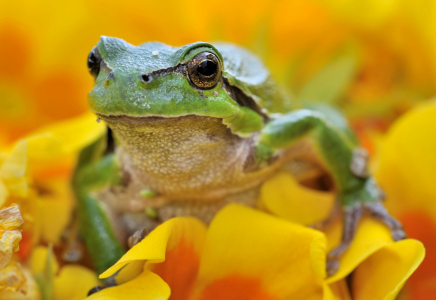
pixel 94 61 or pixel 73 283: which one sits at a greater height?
pixel 94 61

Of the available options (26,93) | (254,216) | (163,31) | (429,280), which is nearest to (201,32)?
(163,31)

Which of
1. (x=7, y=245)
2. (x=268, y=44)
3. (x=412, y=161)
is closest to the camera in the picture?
(x=7, y=245)

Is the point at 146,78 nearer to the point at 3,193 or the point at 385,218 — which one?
the point at 3,193

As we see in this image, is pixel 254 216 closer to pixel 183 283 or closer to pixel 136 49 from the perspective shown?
pixel 183 283

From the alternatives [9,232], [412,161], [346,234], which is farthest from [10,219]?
[412,161]

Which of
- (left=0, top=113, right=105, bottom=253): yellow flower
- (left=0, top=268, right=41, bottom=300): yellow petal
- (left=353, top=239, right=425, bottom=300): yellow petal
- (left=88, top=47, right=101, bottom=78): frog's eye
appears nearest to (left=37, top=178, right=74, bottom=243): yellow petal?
(left=0, top=113, right=105, bottom=253): yellow flower

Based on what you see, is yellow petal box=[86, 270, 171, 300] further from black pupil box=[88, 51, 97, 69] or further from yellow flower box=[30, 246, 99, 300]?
black pupil box=[88, 51, 97, 69]

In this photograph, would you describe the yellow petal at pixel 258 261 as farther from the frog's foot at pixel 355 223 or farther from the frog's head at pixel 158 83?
the frog's head at pixel 158 83
